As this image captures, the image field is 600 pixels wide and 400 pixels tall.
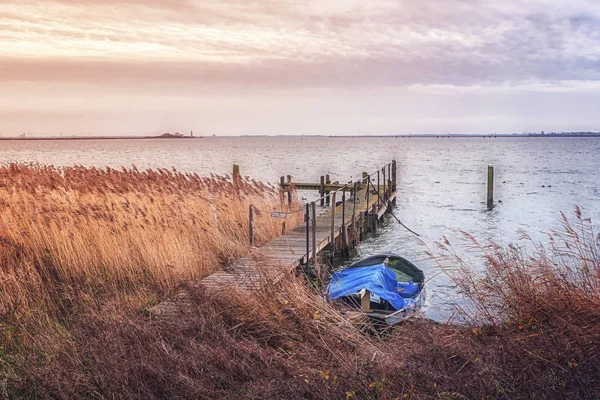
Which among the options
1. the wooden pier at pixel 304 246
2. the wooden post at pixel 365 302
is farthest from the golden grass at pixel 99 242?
the wooden post at pixel 365 302

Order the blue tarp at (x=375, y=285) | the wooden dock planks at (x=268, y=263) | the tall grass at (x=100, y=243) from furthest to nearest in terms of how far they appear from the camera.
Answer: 1. the blue tarp at (x=375, y=285)
2. the tall grass at (x=100, y=243)
3. the wooden dock planks at (x=268, y=263)

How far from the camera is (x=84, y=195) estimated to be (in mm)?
15062

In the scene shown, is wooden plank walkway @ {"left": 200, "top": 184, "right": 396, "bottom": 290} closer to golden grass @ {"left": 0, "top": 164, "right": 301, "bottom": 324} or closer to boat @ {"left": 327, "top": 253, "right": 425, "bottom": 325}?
golden grass @ {"left": 0, "top": 164, "right": 301, "bottom": 324}

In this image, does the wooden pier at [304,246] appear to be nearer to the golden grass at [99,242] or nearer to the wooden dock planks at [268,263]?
the wooden dock planks at [268,263]

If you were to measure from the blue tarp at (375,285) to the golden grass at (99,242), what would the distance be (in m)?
2.58

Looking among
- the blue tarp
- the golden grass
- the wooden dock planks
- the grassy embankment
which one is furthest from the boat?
the golden grass

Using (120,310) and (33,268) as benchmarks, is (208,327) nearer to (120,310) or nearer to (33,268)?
(120,310)

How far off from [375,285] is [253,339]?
13.4 ft

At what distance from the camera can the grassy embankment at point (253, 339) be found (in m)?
5.36

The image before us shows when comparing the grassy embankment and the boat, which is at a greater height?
the grassy embankment

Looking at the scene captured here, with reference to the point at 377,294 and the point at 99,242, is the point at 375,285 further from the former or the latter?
the point at 99,242

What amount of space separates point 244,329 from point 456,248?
13798 millimetres

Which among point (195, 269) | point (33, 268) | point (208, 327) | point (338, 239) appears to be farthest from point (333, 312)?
point (338, 239)

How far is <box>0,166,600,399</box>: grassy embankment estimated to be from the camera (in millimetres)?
5363
